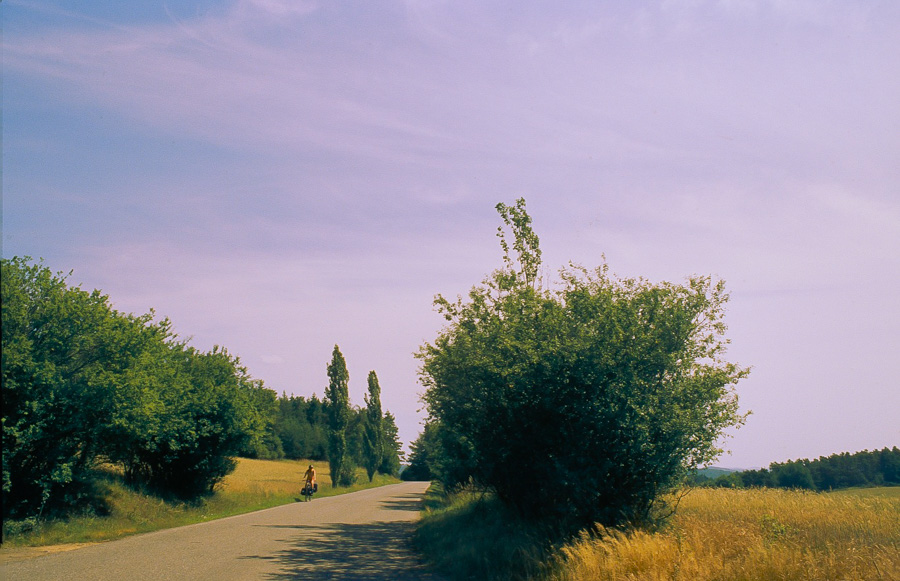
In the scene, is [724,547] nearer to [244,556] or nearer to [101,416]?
[244,556]

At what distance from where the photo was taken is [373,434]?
236ft

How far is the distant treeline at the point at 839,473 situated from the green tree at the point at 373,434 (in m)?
54.6

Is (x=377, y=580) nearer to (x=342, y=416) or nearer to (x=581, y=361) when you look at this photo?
(x=581, y=361)

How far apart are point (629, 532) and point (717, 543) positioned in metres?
1.87

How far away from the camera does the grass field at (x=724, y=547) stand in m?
7.59

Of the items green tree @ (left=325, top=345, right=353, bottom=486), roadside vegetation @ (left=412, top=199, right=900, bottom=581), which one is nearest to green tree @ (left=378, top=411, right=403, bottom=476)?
green tree @ (left=325, top=345, right=353, bottom=486)

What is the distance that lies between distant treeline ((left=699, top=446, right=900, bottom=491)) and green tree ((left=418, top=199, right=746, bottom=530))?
8.53m

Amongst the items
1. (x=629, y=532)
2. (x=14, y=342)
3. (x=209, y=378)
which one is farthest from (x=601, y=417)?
(x=209, y=378)

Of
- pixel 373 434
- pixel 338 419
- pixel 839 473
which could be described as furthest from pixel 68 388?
pixel 373 434

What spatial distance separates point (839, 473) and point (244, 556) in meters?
18.7

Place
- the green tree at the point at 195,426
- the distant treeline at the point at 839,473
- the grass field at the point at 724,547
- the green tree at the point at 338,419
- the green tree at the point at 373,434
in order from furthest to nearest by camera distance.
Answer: the green tree at the point at 373,434, the green tree at the point at 338,419, the green tree at the point at 195,426, the distant treeline at the point at 839,473, the grass field at the point at 724,547

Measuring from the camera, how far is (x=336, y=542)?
54.5 feet

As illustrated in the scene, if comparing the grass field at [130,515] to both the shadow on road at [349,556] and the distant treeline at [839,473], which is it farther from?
the distant treeline at [839,473]

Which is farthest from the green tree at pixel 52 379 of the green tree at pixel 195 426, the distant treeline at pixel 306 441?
the distant treeline at pixel 306 441
